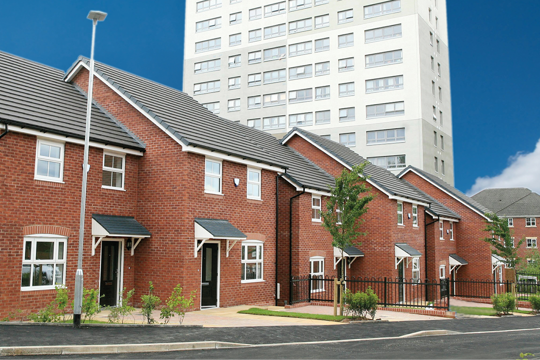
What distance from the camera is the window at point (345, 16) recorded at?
57500 millimetres

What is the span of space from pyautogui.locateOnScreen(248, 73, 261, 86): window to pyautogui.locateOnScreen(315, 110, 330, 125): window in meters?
9.15

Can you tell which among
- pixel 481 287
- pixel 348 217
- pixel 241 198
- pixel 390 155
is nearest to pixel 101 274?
pixel 241 198

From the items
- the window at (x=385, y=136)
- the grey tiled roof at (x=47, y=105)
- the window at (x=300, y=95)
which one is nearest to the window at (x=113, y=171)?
the grey tiled roof at (x=47, y=105)

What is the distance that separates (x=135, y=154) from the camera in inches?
739

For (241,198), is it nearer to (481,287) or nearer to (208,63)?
(481,287)

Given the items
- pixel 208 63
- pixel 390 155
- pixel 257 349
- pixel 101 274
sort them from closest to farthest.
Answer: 1. pixel 257 349
2. pixel 101 274
3. pixel 390 155
4. pixel 208 63

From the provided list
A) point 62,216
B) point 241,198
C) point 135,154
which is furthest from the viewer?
point 241,198

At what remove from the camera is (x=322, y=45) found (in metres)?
58.9

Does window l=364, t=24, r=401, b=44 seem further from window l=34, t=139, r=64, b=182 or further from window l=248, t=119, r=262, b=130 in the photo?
window l=34, t=139, r=64, b=182

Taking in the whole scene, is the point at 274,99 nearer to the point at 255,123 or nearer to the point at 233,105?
the point at 255,123

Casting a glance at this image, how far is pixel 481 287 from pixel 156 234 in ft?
91.7

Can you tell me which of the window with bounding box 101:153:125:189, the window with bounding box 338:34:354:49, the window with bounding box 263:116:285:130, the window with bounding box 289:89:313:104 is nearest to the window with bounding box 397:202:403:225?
the window with bounding box 101:153:125:189

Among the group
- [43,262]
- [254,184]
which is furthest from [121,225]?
[254,184]

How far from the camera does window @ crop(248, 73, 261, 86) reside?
62375 millimetres
